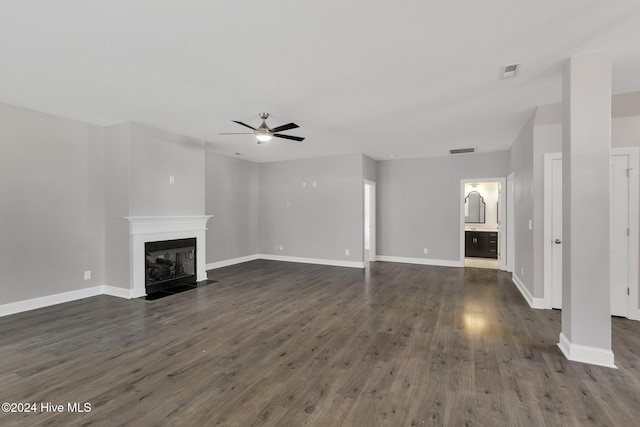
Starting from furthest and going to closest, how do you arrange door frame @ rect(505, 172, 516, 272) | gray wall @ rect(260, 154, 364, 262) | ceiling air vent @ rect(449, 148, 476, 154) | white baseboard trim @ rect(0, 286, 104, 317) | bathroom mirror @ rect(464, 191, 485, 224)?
bathroom mirror @ rect(464, 191, 485, 224) → gray wall @ rect(260, 154, 364, 262) → ceiling air vent @ rect(449, 148, 476, 154) → door frame @ rect(505, 172, 516, 272) → white baseboard trim @ rect(0, 286, 104, 317)

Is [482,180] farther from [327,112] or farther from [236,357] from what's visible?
[236,357]

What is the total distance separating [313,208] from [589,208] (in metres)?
5.37

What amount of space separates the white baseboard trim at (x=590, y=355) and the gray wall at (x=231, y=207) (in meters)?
6.12

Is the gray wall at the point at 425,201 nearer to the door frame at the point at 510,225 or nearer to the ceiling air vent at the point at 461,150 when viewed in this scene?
the ceiling air vent at the point at 461,150

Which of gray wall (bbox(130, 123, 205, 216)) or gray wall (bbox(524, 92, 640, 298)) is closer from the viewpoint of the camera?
gray wall (bbox(524, 92, 640, 298))

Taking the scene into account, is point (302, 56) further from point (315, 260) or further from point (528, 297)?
point (315, 260)

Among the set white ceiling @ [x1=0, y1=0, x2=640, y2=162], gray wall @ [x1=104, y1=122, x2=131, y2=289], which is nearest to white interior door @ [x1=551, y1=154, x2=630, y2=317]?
white ceiling @ [x1=0, y1=0, x2=640, y2=162]

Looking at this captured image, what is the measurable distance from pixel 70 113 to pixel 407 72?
175 inches

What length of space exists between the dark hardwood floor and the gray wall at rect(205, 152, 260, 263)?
2658 millimetres

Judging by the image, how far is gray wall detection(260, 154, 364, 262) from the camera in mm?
6727

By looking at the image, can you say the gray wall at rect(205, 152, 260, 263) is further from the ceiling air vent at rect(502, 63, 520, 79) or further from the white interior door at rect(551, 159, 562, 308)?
the white interior door at rect(551, 159, 562, 308)

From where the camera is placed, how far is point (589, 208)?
98.9 inches

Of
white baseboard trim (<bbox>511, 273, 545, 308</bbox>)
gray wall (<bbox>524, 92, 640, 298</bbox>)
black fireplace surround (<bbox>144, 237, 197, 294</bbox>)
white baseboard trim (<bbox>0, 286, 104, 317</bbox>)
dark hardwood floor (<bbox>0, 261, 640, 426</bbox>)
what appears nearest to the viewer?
dark hardwood floor (<bbox>0, 261, 640, 426</bbox>)

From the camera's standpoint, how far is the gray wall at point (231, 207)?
659 centimetres
